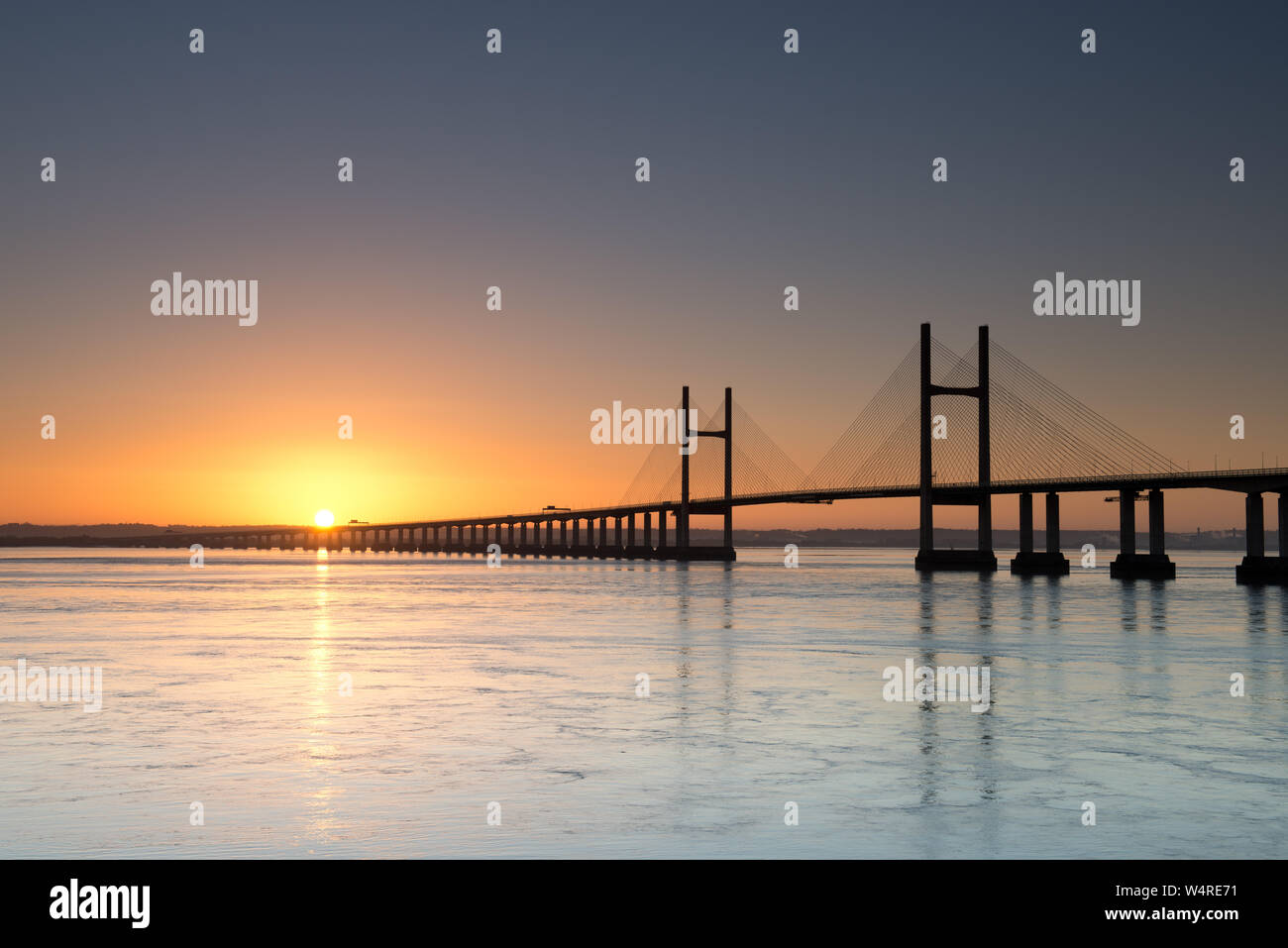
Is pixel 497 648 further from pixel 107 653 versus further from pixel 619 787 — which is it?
pixel 619 787

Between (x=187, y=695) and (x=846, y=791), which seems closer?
(x=846, y=791)

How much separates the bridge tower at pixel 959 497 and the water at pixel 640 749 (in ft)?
254

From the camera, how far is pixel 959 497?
11150 cm

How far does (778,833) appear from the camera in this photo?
10195 mm

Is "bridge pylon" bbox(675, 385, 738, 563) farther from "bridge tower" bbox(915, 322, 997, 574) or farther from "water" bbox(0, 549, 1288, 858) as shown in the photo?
"water" bbox(0, 549, 1288, 858)

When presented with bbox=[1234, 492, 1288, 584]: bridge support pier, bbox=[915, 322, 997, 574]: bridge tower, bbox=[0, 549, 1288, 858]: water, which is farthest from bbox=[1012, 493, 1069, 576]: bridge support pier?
bbox=[0, 549, 1288, 858]: water

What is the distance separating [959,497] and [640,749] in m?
101

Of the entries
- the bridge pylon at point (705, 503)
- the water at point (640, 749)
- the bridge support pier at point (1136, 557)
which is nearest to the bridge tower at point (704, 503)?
the bridge pylon at point (705, 503)

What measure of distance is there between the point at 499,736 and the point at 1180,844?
27.7 feet

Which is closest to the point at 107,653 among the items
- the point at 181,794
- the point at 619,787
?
the point at 181,794

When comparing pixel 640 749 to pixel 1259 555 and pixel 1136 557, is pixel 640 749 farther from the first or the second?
pixel 1136 557

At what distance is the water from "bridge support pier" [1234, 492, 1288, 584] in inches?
2141

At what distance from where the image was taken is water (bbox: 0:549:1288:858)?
Result: 10.2 m
